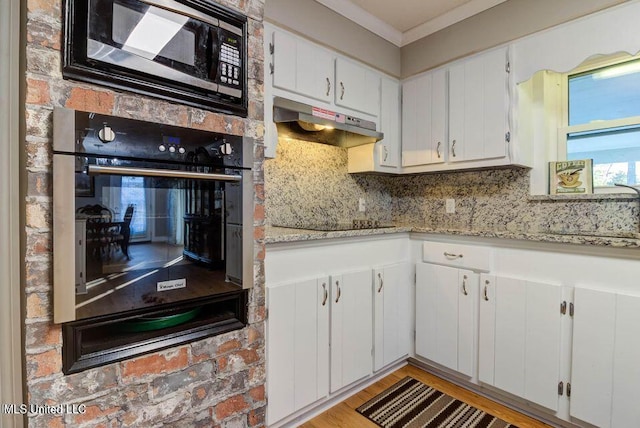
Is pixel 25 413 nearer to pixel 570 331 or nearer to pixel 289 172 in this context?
pixel 289 172

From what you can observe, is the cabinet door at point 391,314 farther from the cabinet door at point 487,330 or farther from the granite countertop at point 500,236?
the cabinet door at point 487,330

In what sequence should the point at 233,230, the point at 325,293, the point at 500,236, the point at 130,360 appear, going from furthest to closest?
the point at 500,236 → the point at 325,293 → the point at 233,230 → the point at 130,360

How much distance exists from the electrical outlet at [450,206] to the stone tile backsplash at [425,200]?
3 centimetres

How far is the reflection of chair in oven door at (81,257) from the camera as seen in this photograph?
3.14ft

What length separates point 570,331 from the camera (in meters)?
1.67

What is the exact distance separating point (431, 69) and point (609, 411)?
225 centimetres

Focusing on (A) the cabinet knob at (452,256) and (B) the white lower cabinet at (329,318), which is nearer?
(B) the white lower cabinet at (329,318)

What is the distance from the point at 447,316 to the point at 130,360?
181 cm

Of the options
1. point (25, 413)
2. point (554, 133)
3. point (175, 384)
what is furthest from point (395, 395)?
point (554, 133)

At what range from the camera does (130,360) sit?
3.48ft

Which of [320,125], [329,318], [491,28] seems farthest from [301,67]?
[329,318]

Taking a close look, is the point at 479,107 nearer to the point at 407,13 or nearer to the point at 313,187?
the point at 407,13

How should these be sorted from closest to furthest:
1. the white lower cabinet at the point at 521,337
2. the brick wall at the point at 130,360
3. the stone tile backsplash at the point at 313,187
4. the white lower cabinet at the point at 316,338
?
the brick wall at the point at 130,360 < the white lower cabinet at the point at 316,338 < the white lower cabinet at the point at 521,337 < the stone tile backsplash at the point at 313,187

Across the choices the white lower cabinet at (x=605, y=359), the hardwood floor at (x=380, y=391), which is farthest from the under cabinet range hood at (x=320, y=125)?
the hardwood floor at (x=380, y=391)
